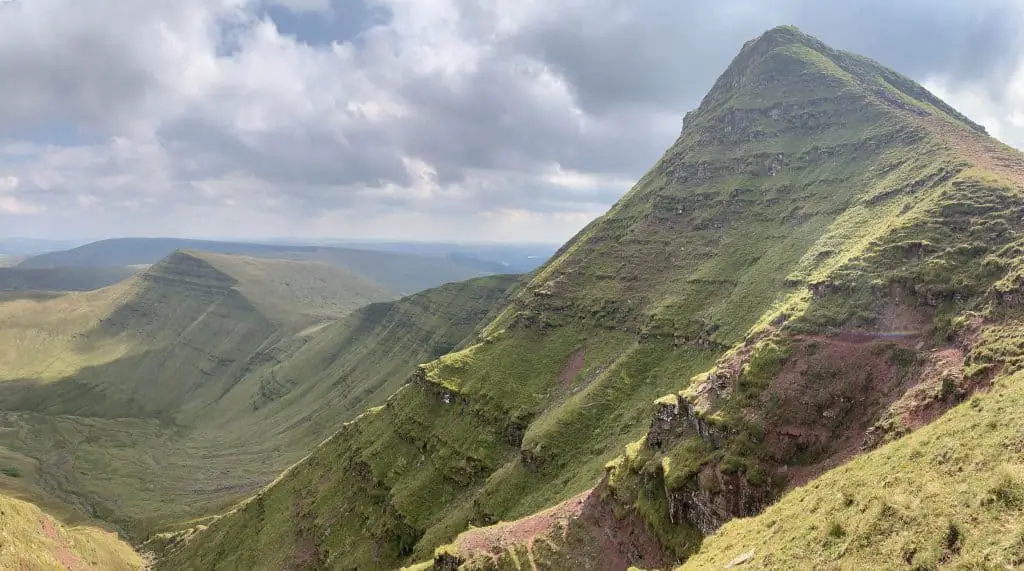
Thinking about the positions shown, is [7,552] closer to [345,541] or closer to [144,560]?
[345,541]

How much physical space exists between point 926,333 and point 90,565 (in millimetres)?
193584

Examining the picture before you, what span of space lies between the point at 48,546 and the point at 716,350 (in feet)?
521

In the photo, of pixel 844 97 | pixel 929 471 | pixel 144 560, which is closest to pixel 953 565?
pixel 929 471

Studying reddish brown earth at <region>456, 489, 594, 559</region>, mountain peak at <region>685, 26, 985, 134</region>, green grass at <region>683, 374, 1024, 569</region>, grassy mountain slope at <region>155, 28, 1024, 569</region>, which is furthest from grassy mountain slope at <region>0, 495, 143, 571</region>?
mountain peak at <region>685, 26, 985, 134</region>

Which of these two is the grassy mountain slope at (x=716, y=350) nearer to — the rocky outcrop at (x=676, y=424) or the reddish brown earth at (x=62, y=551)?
the rocky outcrop at (x=676, y=424)

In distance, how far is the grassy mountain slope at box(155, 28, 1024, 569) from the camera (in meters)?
61.0

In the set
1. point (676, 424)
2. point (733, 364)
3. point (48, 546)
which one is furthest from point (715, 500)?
point (48, 546)

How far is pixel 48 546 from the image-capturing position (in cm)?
12444

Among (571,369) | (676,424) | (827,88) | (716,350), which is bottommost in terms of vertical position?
Result: (571,369)

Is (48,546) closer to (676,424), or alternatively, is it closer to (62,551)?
(62,551)

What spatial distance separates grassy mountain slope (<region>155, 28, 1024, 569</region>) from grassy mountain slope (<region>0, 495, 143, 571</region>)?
21.9 m

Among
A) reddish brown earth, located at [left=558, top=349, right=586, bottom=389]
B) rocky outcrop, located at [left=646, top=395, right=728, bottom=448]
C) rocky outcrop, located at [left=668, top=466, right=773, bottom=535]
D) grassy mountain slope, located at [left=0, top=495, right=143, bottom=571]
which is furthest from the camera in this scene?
reddish brown earth, located at [left=558, top=349, right=586, bottom=389]

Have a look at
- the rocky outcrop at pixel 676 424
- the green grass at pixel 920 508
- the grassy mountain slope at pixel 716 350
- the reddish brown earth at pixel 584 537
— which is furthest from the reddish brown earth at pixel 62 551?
the green grass at pixel 920 508

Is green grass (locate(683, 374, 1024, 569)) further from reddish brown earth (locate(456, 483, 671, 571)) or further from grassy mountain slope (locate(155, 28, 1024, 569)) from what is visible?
reddish brown earth (locate(456, 483, 671, 571))
